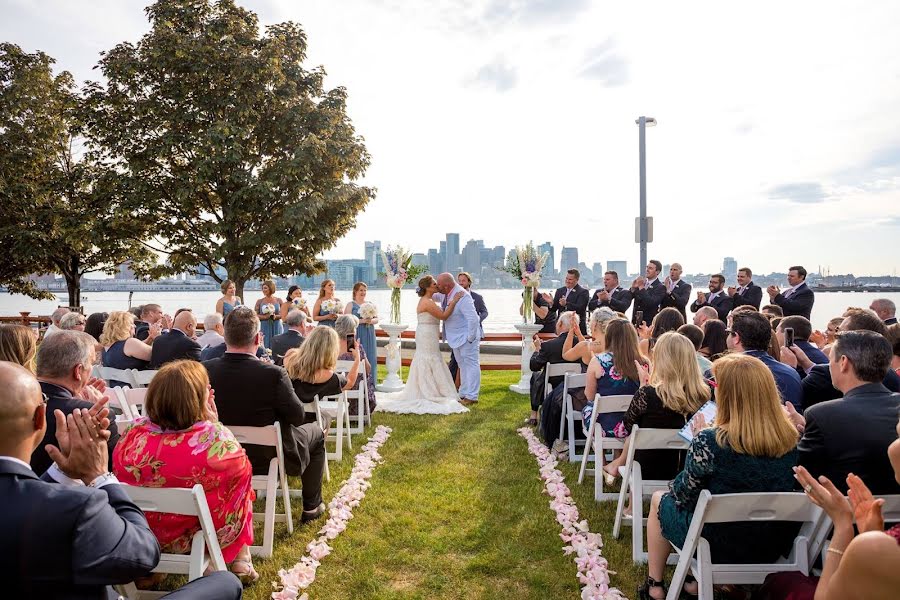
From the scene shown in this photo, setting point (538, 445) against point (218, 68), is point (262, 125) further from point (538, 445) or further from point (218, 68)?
Answer: point (538, 445)

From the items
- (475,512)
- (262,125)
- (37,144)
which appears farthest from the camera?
(37,144)

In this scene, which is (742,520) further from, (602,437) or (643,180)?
(643,180)

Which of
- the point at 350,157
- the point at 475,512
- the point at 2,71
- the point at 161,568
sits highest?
the point at 2,71

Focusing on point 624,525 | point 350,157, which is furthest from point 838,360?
point 350,157

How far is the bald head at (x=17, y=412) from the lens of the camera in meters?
1.74

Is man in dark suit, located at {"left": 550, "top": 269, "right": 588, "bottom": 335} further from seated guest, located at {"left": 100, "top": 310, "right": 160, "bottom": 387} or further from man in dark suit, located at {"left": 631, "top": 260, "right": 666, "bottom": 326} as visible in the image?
seated guest, located at {"left": 100, "top": 310, "right": 160, "bottom": 387}

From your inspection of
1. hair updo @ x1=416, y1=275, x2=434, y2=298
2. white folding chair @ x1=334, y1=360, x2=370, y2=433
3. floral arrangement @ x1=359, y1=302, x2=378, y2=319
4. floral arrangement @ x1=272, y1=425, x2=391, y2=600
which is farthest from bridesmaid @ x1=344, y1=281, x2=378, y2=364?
floral arrangement @ x1=272, y1=425, x2=391, y2=600

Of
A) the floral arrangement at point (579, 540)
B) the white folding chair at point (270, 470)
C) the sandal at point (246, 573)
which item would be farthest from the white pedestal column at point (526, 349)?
the sandal at point (246, 573)

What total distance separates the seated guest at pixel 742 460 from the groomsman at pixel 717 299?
7985mm

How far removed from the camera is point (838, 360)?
10.3ft

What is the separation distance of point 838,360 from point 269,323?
33.7ft

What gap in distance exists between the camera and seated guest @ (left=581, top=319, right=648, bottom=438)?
5.31 meters

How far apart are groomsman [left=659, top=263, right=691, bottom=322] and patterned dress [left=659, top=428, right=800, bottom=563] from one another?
8452 millimetres

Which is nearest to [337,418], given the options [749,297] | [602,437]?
[602,437]
